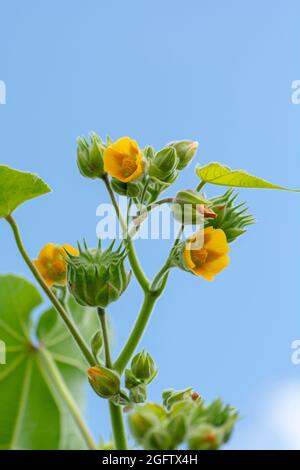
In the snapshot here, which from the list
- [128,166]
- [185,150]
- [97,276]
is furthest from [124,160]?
[97,276]

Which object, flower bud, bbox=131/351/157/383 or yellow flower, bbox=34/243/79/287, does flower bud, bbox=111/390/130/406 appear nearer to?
flower bud, bbox=131/351/157/383

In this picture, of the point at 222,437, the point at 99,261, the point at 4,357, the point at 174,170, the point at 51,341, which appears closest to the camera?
the point at 222,437

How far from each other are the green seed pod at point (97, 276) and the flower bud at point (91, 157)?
257 millimetres

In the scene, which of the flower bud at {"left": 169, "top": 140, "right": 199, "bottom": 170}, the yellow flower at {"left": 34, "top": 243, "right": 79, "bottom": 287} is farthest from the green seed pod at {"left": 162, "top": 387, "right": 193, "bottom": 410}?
the flower bud at {"left": 169, "top": 140, "right": 199, "bottom": 170}

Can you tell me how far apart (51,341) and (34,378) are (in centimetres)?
13

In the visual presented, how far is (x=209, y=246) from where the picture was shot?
1.22m

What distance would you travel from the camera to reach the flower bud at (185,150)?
53.6 inches

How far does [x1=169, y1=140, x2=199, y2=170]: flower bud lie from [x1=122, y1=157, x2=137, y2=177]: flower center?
0.37 feet

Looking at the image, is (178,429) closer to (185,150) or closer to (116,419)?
(116,419)

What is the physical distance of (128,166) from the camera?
50.4 inches

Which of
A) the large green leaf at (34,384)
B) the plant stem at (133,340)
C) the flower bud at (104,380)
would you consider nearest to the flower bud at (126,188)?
the plant stem at (133,340)

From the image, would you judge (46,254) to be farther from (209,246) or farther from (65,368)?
(65,368)

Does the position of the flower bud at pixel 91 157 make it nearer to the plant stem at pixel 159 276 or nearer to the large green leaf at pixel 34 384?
the plant stem at pixel 159 276

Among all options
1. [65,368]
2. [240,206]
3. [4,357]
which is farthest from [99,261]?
[65,368]
